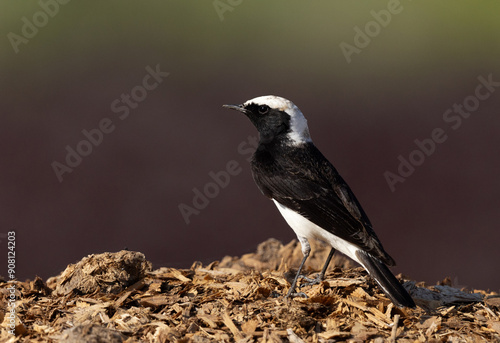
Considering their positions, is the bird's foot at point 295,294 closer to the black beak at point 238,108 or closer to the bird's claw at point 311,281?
the bird's claw at point 311,281

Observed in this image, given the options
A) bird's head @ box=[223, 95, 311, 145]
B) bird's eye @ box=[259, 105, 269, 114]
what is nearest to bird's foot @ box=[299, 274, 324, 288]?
bird's head @ box=[223, 95, 311, 145]

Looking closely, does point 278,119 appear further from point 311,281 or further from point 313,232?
point 311,281

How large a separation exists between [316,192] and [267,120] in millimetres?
922

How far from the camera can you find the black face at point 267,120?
516cm

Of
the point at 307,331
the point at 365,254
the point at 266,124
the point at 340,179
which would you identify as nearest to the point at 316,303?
the point at 307,331

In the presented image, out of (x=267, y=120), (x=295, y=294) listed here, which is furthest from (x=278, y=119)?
A: (x=295, y=294)

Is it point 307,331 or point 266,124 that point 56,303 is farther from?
point 266,124

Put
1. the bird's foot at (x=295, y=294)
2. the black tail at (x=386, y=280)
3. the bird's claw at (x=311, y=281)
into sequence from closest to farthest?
the black tail at (x=386, y=280) < the bird's foot at (x=295, y=294) < the bird's claw at (x=311, y=281)

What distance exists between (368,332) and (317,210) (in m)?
1.15

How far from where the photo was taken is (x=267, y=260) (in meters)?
6.32

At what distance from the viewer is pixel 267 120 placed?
205 inches

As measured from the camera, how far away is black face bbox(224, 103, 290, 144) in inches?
203

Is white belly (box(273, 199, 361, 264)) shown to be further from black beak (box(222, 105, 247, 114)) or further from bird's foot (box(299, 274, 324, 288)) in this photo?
black beak (box(222, 105, 247, 114))

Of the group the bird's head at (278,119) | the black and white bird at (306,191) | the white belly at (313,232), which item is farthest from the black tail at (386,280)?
the bird's head at (278,119)
